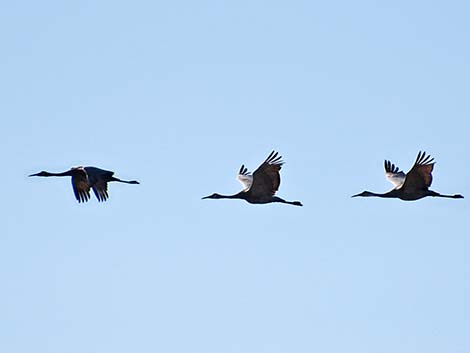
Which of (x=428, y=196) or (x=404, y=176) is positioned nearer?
(x=428, y=196)

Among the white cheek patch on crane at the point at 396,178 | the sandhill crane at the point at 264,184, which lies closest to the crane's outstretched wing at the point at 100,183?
the sandhill crane at the point at 264,184

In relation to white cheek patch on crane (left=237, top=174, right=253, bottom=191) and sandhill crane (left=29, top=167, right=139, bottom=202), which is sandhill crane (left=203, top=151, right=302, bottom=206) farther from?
sandhill crane (left=29, top=167, right=139, bottom=202)

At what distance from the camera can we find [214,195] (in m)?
66.7

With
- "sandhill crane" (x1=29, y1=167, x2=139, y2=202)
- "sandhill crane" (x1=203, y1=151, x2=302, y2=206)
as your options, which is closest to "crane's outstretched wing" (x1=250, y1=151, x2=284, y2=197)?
"sandhill crane" (x1=203, y1=151, x2=302, y2=206)

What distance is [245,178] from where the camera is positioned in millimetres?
65750

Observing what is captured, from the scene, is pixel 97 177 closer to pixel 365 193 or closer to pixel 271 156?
pixel 271 156

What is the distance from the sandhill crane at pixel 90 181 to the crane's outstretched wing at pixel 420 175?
33.5 ft

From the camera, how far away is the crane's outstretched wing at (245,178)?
212 ft

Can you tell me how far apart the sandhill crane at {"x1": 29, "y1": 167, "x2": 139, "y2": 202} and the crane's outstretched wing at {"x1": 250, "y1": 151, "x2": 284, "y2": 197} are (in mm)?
5030

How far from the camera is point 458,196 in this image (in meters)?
65.8

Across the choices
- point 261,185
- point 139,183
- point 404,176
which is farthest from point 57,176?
point 404,176

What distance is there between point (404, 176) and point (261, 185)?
8040 millimetres

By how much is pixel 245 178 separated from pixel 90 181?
21.3 feet

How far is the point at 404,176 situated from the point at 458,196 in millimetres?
2664
